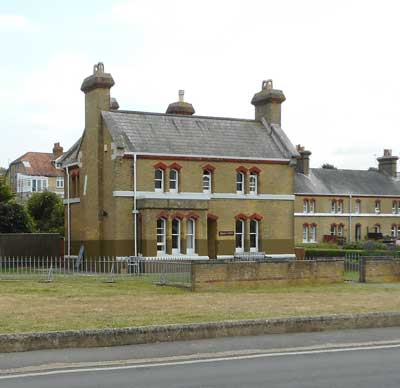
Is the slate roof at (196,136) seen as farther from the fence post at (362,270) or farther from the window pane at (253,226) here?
the fence post at (362,270)

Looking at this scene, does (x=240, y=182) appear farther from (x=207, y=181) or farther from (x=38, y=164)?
(x=38, y=164)

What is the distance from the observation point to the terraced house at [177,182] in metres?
39.9

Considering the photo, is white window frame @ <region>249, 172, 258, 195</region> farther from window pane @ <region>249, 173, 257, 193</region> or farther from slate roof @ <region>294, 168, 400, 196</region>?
slate roof @ <region>294, 168, 400, 196</region>

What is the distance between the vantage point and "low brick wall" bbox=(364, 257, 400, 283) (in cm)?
2967

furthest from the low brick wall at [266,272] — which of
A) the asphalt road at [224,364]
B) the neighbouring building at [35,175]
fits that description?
the neighbouring building at [35,175]

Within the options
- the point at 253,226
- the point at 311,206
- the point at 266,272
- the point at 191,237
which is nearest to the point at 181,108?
the point at 253,226

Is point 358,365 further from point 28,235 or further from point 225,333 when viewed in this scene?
point 28,235

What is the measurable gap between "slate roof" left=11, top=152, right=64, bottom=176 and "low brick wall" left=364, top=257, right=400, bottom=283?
73.4m

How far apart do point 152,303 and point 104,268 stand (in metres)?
18.0

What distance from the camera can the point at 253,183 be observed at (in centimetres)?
4375

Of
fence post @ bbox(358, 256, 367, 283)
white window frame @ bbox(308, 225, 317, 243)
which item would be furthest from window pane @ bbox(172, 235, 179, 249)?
white window frame @ bbox(308, 225, 317, 243)

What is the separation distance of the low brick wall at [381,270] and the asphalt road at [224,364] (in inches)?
590

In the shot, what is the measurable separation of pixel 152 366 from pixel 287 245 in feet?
110

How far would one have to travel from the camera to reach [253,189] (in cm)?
4372
